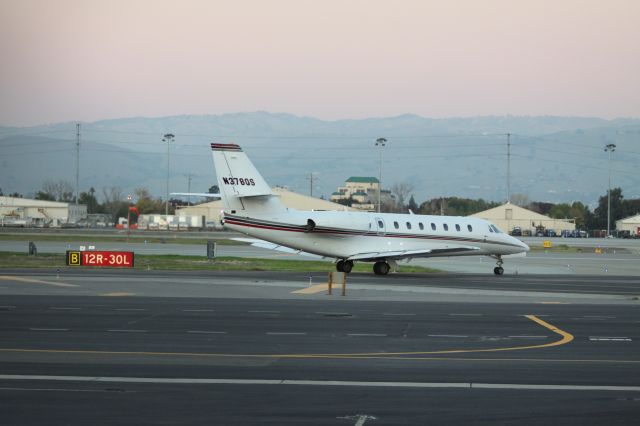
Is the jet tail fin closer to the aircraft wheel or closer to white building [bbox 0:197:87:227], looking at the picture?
the aircraft wheel

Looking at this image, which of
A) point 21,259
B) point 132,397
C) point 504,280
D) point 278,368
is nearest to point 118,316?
point 278,368

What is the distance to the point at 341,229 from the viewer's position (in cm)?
4675

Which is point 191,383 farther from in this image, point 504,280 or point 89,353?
Answer: point 504,280

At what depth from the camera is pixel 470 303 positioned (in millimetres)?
32688

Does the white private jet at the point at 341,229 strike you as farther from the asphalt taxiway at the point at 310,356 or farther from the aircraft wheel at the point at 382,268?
the asphalt taxiway at the point at 310,356

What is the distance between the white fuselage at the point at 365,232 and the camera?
4512 cm

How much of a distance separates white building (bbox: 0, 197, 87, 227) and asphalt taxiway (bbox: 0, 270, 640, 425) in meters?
109

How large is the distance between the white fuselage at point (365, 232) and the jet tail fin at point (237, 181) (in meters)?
0.58

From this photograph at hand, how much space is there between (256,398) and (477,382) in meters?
4.25

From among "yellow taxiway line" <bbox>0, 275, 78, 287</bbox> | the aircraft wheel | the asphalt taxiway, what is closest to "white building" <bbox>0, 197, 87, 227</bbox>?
the aircraft wheel

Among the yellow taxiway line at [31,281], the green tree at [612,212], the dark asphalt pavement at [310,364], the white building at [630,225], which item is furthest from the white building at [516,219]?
the dark asphalt pavement at [310,364]

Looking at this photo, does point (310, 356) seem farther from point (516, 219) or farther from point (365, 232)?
point (516, 219)

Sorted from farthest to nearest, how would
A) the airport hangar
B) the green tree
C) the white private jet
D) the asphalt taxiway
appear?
the green tree
the airport hangar
the white private jet
the asphalt taxiway

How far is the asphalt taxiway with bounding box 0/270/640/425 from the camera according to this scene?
14555 mm
